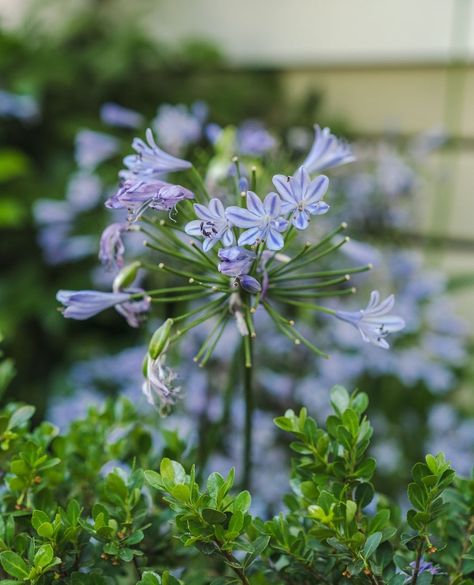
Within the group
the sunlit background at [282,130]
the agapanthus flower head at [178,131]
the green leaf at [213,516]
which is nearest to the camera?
Result: the green leaf at [213,516]

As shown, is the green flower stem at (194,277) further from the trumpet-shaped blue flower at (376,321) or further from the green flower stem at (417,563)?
the green flower stem at (417,563)

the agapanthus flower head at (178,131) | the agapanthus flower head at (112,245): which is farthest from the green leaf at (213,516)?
the agapanthus flower head at (178,131)

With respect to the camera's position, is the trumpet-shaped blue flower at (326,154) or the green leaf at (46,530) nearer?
the green leaf at (46,530)

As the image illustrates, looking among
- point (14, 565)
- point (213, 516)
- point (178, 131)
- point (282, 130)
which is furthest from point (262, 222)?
point (282, 130)

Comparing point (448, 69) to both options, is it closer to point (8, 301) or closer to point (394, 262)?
point (394, 262)

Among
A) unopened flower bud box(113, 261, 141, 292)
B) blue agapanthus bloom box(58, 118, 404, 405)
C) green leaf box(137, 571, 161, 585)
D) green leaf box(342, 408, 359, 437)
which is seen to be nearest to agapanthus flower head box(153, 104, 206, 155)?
blue agapanthus bloom box(58, 118, 404, 405)

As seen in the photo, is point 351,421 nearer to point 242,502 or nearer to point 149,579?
point 242,502
